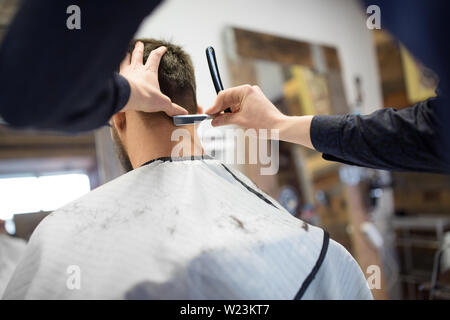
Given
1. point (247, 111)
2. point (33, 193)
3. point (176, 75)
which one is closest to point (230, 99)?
point (247, 111)

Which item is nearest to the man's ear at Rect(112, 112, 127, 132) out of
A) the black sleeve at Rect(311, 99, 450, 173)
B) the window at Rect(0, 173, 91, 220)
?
the window at Rect(0, 173, 91, 220)

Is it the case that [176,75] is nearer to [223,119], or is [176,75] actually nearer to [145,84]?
[223,119]

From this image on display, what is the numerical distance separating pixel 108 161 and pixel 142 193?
0.82 m

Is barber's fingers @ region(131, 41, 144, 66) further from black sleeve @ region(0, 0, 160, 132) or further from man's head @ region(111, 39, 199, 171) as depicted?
black sleeve @ region(0, 0, 160, 132)

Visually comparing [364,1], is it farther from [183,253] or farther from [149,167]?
[149,167]

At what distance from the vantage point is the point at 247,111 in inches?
41.3

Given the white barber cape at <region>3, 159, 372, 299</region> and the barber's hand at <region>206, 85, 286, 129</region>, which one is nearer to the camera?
the white barber cape at <region>3, 159, 372, 299</region>

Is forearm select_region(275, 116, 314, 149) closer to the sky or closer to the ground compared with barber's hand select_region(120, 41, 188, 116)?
closer to the ground

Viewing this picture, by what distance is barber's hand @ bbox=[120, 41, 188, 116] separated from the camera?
742 mm

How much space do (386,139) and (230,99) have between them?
0.46 metres

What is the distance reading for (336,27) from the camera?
336 centimetres

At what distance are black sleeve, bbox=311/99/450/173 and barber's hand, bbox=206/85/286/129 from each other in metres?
0.14

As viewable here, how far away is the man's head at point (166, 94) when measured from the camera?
3.42 ft

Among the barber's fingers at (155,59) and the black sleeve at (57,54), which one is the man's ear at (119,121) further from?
the black sleeve at (57,54)
